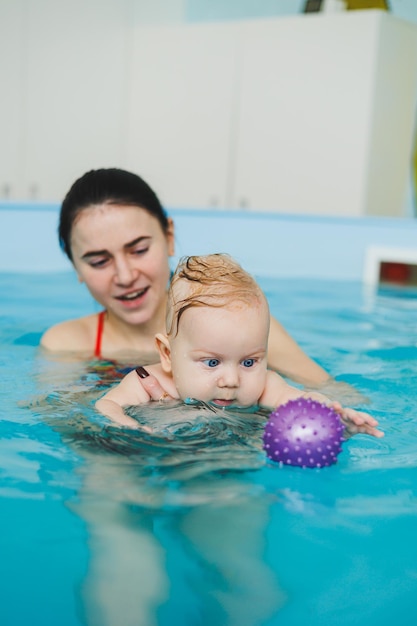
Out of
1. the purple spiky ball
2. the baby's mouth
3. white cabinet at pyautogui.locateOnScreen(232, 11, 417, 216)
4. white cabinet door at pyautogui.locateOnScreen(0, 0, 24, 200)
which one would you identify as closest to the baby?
the purple spiky ball

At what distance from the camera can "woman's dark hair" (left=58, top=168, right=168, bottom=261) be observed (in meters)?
3.04

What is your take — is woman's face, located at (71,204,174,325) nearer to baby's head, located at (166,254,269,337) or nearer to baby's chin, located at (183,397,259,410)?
baby's head, located at (166,254,269,337)

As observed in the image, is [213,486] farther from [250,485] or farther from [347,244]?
[347,244]

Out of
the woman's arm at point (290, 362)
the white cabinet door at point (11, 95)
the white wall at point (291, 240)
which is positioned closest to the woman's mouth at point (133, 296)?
the woman's arm at point (290, 362)

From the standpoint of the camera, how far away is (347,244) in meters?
6.45

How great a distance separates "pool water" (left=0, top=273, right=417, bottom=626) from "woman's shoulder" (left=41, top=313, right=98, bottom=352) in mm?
640

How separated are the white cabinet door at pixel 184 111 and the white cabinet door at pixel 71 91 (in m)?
0.22

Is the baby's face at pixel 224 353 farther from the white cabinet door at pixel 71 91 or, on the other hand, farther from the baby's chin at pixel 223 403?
the white cabinet door at pixel 71 91

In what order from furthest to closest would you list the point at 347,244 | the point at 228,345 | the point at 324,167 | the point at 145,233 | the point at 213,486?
the point at 324,167 < the point at 347,244 < the point at 145,233 < the point at 228,345 < the point at 213,486

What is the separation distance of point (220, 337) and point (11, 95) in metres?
6.63

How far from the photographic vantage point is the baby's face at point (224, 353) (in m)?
2.26

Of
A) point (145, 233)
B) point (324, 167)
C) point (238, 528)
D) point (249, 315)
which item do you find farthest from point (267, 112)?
point (238, 528)

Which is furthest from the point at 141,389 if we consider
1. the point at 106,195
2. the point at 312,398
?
the point at 106,195

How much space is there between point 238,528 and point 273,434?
1.05 feet
